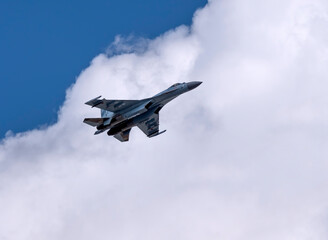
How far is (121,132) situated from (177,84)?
14.0 meters

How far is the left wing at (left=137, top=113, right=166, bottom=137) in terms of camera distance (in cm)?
13249

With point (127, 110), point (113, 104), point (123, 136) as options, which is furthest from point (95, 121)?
point (123, 136)

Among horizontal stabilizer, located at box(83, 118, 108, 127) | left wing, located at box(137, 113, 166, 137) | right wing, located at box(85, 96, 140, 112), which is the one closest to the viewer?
right wing, located at box(85, 96, 140, 112)

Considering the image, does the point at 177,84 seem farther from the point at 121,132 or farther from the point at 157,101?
the point at 121,132

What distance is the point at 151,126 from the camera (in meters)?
134

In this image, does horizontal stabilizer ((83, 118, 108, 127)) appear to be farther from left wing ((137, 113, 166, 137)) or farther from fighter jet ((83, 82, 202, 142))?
left wing ((137, 113, 166, 137))

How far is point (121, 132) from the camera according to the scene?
430 ft

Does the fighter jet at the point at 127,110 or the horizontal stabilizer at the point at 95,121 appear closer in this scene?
the fighter jet at the point at 127,110

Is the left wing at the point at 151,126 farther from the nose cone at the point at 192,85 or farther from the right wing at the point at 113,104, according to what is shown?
the nose cone at the point at 192,85

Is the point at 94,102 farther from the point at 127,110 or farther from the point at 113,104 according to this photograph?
the point at 127,110

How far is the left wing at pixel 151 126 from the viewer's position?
13249cm

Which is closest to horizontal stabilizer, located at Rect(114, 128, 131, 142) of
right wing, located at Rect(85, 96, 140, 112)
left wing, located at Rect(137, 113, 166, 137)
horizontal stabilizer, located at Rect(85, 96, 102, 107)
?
left wing, located at Rect(137, 113, 166, 137)

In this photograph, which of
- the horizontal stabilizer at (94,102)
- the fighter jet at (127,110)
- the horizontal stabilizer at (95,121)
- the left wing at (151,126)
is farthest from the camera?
the left wing at (151,126)

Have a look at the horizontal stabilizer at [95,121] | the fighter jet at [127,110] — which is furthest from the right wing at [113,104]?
the horizontal stabilizer at [95,121]
